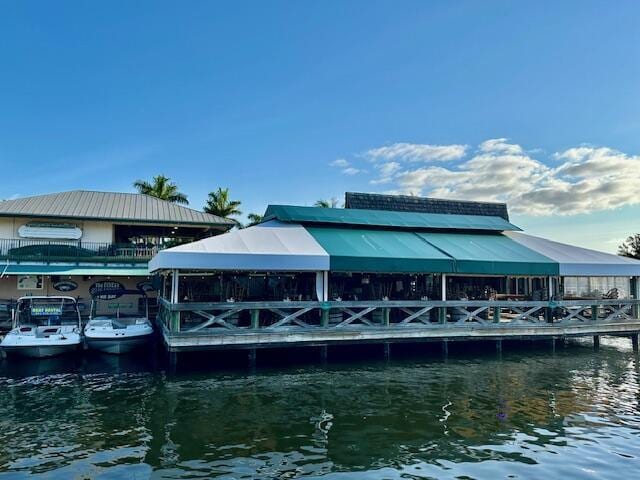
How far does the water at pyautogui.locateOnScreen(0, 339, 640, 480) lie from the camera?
276 inches

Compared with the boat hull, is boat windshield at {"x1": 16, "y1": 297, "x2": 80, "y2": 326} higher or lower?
higher

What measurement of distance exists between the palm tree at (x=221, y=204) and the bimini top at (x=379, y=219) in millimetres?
18489

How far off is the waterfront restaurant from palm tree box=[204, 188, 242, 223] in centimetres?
1760

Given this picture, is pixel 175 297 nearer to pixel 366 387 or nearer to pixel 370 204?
pixel 366 387

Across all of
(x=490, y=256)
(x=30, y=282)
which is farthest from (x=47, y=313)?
(x=490, y=256)

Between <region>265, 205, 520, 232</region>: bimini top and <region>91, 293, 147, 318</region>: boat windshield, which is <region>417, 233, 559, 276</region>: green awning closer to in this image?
<region>265, 205, 520, 232</region>: bimini top

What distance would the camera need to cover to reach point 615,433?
8.58 m

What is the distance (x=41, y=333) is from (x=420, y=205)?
16.5m

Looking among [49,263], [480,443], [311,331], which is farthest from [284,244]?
[49,263]

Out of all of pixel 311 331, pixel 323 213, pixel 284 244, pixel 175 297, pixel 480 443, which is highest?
pixel 323 213

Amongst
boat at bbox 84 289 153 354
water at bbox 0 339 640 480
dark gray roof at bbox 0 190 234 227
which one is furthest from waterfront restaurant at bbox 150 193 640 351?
dark gray roof at bbox 0 190 234 227

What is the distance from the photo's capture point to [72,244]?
20.9m

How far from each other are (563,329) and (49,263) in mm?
19966

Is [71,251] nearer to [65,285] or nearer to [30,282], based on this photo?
Result: [65,285]
